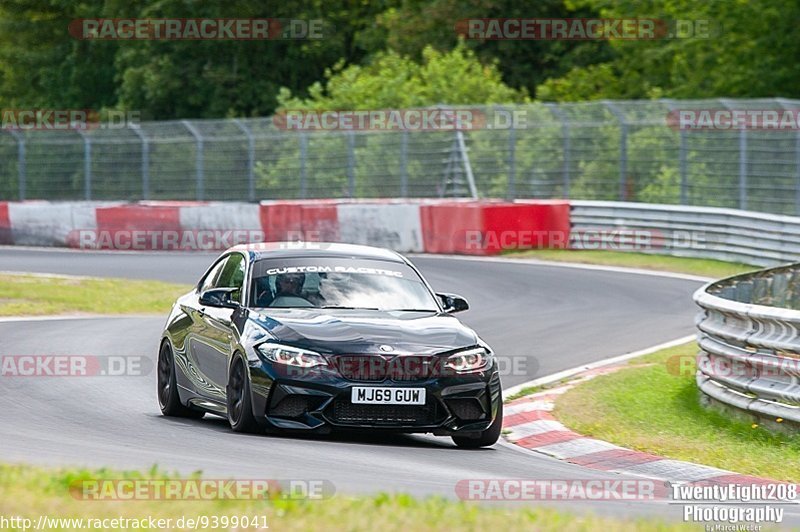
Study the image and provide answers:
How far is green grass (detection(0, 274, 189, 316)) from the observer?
70.6 feet

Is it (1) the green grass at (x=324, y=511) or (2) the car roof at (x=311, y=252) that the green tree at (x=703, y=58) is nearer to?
(2) the car roof at (x=311, y=252)

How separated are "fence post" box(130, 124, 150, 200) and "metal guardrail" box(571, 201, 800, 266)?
11.4m

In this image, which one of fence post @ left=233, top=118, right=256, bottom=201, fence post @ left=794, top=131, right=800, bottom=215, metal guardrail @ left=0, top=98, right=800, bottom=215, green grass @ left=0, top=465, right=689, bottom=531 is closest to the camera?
green grass @ left=0, top=465, right=689, bottom=531

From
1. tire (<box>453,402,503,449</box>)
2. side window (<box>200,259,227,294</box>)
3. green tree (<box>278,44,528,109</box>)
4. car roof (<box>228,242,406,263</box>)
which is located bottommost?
tire (<box>453,402,503,449</box>)

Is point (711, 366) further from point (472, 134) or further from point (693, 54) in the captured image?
point (693, 54)

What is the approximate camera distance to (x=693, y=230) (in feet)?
90.7

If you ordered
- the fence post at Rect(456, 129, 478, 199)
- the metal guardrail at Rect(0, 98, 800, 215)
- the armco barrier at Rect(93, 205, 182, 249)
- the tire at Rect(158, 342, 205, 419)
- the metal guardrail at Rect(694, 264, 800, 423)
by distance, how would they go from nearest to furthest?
the metal guardrail at Rect(694, 264, 800, 423) → the tire at Rect(158, 342, 205, 419) → the metal guardrail at Rect(0, 98, 800, 215) → the fence post at Rect(456, 129, 478, 199) → the armco barrier at Rect(93, 205, 182, 249)

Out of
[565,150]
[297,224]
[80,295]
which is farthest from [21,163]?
[80,295]

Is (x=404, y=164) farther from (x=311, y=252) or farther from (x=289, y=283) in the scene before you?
(x=289, y=283)

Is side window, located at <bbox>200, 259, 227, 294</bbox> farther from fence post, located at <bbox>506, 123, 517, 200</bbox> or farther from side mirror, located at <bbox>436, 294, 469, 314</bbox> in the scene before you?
fence post, located at <bbox>506, 123, 517, 200</bbox>

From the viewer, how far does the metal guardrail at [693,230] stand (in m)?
25.1

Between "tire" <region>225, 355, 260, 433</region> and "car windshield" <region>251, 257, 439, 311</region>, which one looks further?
"car windshield" <region>251, 257, 439, 311</region>

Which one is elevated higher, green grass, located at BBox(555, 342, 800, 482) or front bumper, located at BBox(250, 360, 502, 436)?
front bumper, located at BBox(250, 360, 502, 436)

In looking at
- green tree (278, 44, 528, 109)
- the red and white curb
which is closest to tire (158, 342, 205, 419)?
the red and white curb
